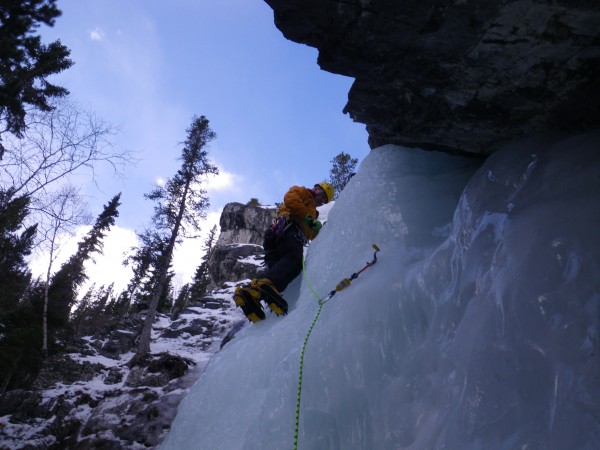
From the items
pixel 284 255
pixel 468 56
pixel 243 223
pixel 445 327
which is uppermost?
pixel 243 223

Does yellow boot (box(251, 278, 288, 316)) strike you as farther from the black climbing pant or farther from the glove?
the glove

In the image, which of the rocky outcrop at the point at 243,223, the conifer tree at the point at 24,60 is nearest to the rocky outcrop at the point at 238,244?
the rocky outcrop at the point at 243,223

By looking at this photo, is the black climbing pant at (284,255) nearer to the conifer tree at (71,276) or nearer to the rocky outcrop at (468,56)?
the rocky outcrop at (468,56)

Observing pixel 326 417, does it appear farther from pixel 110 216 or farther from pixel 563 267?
pixel 110 216

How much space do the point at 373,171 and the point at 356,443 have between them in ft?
9.02

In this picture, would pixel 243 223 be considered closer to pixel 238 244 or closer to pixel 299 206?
pixel 238 244

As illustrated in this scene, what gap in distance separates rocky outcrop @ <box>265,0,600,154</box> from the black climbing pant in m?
2.79

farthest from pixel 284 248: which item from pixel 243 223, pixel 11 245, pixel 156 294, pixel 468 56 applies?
pixel 243 223

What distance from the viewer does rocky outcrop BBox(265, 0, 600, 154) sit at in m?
1.70

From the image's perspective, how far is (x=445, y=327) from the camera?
7.23 feet

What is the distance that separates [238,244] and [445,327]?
23543mm

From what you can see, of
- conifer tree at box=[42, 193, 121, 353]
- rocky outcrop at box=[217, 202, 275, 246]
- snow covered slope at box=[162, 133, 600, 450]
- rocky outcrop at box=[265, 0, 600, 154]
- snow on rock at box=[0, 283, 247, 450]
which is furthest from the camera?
rocky outcrop at box=[217, 202, 275, 246]

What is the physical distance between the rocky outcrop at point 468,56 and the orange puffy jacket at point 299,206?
9.36 feet

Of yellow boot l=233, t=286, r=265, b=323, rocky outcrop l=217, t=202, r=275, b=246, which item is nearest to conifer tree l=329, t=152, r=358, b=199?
rocky outcrop l=217, t=202, r=275, b=246
